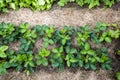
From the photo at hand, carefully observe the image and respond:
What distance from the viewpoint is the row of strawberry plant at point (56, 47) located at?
3281 mm

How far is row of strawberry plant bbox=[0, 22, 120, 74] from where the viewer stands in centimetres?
328

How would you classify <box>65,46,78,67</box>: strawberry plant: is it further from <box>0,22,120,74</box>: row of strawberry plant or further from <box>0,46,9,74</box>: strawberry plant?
<box>0,46,9,74</box>: strawberry plant

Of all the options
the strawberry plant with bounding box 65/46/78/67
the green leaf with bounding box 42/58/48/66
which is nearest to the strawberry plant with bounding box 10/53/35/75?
the green leaf with bounding box 42/58/48/66

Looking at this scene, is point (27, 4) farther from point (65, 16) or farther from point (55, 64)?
point (55, 64)

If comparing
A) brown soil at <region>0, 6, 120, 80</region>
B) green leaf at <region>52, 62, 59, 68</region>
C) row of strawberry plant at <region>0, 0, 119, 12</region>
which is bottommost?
green leaf at <region>52, 62, 59, 68</region>

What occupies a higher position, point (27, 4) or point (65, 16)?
point (27, 4)

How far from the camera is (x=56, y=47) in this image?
3531mm

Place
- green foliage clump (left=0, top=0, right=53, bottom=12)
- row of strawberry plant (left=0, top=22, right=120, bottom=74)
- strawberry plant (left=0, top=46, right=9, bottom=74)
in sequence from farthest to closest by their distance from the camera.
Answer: green foliage clump (left=0, top=0, right=53, bottom=12) < row of strawberry plant (left=0, top=22, right=120, bottom=74) < strawberry plant (left=0, top=46, right=9, bottom=74)

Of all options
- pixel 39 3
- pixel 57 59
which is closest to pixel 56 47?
pixel 57 59

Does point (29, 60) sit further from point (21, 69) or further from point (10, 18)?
point (10, 18)

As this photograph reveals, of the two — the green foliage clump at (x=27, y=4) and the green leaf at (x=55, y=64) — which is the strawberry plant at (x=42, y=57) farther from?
the green foliage clump at (x=27, y=4)

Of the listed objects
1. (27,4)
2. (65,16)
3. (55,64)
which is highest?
(27,4)

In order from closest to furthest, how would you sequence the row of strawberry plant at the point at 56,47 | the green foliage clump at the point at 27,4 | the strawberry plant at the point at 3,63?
the strawberry plant at the point at 3,63
the row of strawberry plant at the point at 56,47
the green foliage clump at the point at 27,4

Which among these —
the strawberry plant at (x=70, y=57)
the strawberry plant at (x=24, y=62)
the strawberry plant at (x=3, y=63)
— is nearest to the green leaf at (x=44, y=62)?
the strawberry plant at (x=24, y=62)
